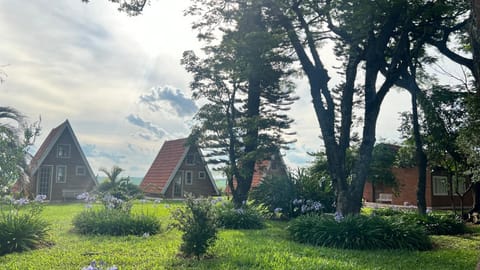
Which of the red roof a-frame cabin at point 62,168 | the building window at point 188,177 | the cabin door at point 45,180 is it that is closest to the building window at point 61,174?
the red roof a-frame cabin at point 62,168

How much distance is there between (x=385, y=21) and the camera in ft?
37.4

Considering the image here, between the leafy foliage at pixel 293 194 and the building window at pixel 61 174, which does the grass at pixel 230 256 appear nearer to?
the leafy foliage at pixel 293 194

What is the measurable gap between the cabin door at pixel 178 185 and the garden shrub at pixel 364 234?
65.5 ft

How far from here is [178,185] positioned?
94.6ft

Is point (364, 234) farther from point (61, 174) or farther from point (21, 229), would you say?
point (61, 174)

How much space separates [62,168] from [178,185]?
25.1 feet

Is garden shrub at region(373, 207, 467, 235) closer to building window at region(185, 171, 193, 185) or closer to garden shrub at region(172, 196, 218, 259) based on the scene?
garden shrub at region(172, 196, 218, 259)

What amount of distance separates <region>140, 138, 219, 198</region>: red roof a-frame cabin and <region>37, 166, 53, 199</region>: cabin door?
583cm

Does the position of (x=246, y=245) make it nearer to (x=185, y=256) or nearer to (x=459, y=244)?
(x=185, y=256)

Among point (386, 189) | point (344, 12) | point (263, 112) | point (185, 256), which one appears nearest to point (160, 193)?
point (263, 112)

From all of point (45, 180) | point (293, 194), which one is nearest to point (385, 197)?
point (293, 194)

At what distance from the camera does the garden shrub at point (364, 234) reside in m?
8.45

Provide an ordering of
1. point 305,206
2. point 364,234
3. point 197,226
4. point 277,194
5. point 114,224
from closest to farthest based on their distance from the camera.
Answer: point 197,226 → point 364,234 → point 114,224 → point 305,206 → point 277,194

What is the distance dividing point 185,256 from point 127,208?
466 cm
